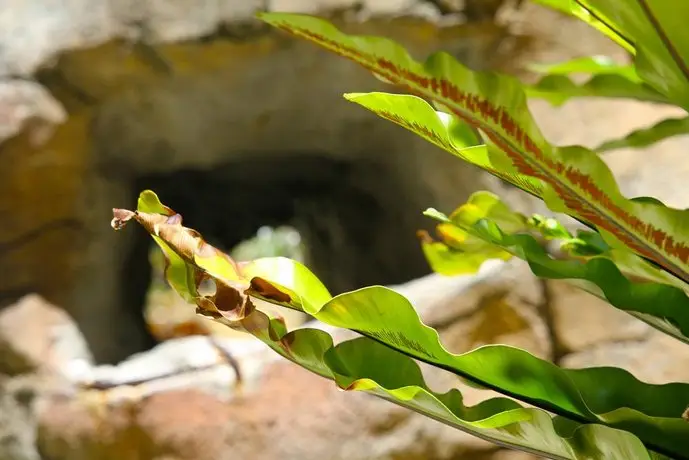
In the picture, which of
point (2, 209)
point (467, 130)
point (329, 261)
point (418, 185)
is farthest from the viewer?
point (329, 261)

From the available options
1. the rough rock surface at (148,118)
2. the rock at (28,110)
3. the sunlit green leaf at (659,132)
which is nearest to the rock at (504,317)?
the rough rock surface at (148,118)

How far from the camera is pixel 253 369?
97 centimetres

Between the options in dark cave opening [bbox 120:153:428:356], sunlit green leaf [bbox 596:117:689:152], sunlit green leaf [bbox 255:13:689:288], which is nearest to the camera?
sunlit green leaf [bbox 255:13:689:288]

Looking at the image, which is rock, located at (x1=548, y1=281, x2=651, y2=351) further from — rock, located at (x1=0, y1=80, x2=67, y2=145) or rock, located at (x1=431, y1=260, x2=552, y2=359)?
rock, located at (x1=0, y1=80, x2=67, y2=145)

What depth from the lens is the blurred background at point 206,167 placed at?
95 centimetres

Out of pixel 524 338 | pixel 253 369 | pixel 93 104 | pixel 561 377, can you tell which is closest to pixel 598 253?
pixel 561 377

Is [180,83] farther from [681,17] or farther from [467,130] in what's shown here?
[681,17]

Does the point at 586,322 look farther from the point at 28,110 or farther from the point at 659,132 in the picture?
the point at 28,110

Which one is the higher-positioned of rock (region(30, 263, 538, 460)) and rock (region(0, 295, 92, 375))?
rock (region(30, 263, 538, 460))

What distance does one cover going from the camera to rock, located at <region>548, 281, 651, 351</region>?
96cm

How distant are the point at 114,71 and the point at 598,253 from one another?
888mm

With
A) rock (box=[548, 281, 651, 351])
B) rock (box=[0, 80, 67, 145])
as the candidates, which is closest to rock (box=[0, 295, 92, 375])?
rock (box=[0, 80, 67, 145])

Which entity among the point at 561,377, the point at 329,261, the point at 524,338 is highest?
the point at 561,377

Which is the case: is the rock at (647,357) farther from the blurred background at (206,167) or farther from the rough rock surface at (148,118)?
the rough rock surface at (148,118)
